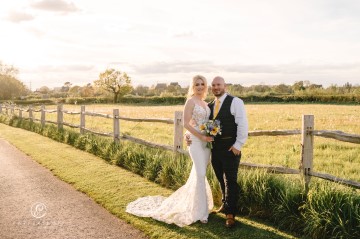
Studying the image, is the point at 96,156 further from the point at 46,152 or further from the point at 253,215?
the point at 253,215

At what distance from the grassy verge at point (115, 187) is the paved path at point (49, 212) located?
21 centimetres

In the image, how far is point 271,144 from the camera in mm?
12852

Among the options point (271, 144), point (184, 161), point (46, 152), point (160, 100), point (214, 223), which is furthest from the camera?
point (160, 100)

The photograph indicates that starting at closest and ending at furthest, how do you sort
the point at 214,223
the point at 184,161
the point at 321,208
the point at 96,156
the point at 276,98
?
1. the point at 321,208
2. the point at 214,223
3. the point at 184,161
4. the point at 96,156
5. the point at 276,98

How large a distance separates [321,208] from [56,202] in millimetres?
4580

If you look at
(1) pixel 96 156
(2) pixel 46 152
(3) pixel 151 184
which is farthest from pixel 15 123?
(3) pixel 151 184

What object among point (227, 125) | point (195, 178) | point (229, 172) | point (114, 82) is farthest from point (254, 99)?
point (227, 125)

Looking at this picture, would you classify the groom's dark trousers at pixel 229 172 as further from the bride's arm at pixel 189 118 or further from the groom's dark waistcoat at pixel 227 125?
the bride's arm at pixel 189 118

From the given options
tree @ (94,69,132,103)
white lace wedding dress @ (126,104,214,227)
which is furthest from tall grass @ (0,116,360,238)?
tree @ (94,69,132,103)

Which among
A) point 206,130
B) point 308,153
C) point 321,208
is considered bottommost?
point 321,208

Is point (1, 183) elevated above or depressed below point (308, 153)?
below

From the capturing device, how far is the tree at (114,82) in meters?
68.2

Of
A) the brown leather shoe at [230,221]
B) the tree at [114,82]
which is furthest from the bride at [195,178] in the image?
the tree at [114,82]

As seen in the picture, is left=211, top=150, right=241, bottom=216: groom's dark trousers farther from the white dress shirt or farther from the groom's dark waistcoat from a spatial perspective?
the white dress shirt
